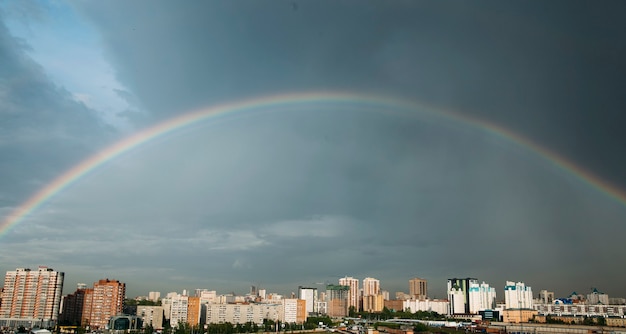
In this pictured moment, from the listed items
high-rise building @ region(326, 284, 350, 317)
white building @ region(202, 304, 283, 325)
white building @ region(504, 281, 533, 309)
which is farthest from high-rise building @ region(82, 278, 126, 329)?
white building @ region(504, 281, 533, 309)

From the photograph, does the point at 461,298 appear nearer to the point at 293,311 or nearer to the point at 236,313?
the point at 293,311

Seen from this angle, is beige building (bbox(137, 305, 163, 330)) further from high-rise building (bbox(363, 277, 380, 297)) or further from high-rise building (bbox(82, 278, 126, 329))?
high-rise building (bbox(363, 277, 380, 297))

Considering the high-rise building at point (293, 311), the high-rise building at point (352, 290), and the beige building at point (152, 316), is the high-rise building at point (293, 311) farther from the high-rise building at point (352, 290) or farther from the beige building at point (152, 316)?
the high-rise building at point (352, 290)

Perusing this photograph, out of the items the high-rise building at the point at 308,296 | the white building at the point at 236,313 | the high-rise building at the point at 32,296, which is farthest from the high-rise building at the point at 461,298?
the high-rise building at the point at 32,296

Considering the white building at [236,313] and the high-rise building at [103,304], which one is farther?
the white building at [236,313]

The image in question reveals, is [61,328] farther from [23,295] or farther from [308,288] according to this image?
[308,288]

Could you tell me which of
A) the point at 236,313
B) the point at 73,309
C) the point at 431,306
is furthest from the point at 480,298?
the point at 73,309
